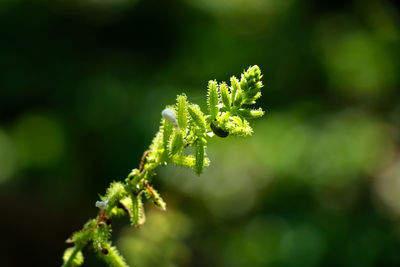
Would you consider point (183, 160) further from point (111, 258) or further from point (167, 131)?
point (111, 258)

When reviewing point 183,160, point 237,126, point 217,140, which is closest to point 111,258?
point 183,160

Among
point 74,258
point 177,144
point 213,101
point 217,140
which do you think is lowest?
point 74,258

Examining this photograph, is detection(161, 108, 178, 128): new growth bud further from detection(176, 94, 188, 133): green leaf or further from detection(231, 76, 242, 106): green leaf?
detection(231, 76, 242, 106): green leaf

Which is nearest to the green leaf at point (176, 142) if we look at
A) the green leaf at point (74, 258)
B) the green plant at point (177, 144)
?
the green plant at point (177, 144)

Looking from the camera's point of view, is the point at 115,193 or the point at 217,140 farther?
the point at 217,140

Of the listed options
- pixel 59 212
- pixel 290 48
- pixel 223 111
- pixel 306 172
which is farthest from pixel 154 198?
pixel 290 48

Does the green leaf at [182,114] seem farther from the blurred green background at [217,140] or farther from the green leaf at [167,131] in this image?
the blurred green background at [217,140]

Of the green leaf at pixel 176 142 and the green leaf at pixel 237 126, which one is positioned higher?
the green leaf at pixel 237 126
